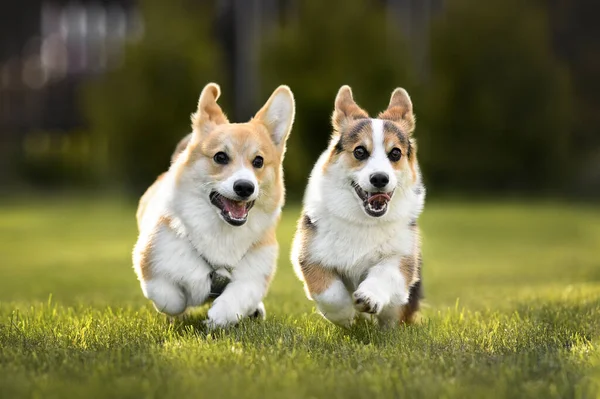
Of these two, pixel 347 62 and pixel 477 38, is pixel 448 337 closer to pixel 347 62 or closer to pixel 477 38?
pixel 347 62

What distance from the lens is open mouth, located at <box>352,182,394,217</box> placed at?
179 inches

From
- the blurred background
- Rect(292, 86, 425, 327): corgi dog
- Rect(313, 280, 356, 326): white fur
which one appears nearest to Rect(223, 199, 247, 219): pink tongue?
Rect(292, 86, 425, 327): corgi dog

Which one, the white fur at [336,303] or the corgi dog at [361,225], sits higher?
the corgi dog at [361,225]

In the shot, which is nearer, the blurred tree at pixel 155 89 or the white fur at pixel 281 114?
the white fur at pixel 281 114

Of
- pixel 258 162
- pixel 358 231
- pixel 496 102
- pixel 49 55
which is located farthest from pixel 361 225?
pixel 49 55

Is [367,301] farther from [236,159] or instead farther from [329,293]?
[236,159]

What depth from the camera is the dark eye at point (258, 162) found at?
4762 mm

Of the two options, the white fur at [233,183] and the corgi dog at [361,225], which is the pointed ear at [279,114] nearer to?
the corgi dog at [361,225]

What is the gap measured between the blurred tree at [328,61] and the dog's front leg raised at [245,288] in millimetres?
16462

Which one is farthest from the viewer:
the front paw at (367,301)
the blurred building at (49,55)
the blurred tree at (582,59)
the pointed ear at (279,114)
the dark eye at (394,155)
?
the blurred building at (49,55)

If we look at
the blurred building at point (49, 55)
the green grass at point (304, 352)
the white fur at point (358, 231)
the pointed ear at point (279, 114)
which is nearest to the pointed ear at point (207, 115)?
the pointed ear at point (279, 114)

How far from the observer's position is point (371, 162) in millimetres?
4539

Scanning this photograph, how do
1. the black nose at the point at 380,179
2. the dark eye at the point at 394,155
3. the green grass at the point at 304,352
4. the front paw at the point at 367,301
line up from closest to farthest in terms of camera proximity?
the green grass at the point at 304,352
the front paw at the point at 367,301
the black nose at the point at 380,179
the dark eye at the point at 394,155

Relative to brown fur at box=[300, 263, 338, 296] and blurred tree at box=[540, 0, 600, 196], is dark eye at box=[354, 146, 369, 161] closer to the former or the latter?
brown fur at box=[300, 263, 338, 296]
